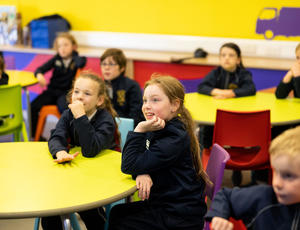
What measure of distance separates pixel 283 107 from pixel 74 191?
77.9 inches

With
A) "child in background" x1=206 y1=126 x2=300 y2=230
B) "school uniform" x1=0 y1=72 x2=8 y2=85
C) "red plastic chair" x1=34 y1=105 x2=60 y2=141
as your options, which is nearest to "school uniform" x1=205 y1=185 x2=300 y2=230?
"child in background" x1=206 y1=126 x2=300 y2=230

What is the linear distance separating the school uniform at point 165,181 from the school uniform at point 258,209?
1.42 feet

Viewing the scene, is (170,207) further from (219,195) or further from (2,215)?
(2,215)

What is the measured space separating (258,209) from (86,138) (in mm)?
1016

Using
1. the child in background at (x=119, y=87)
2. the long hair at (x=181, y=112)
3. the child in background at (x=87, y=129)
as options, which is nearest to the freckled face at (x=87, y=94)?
the child in background at (x=87, y=129)

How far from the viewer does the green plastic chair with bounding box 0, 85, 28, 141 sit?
3.40 metres

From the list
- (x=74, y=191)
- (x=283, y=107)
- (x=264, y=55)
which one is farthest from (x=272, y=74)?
(x=74, y=191)

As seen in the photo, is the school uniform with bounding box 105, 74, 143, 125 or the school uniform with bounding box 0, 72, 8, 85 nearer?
the school uniform with bounding box 105, 74, 143, 125

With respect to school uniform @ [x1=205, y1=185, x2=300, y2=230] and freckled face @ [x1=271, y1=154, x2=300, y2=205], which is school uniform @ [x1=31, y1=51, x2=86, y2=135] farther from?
freckled face @ [x1=271, y1=154, x2=300, y2=205]

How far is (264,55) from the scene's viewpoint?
4.65 metres

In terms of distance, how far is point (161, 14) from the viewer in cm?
514

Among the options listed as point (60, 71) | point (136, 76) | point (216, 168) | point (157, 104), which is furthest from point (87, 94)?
point (136, 76)

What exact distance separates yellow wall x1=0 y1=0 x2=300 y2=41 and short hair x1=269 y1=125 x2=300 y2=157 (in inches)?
136

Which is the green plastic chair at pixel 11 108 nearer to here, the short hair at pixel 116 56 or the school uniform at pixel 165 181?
the short hair at pixel 116 56
